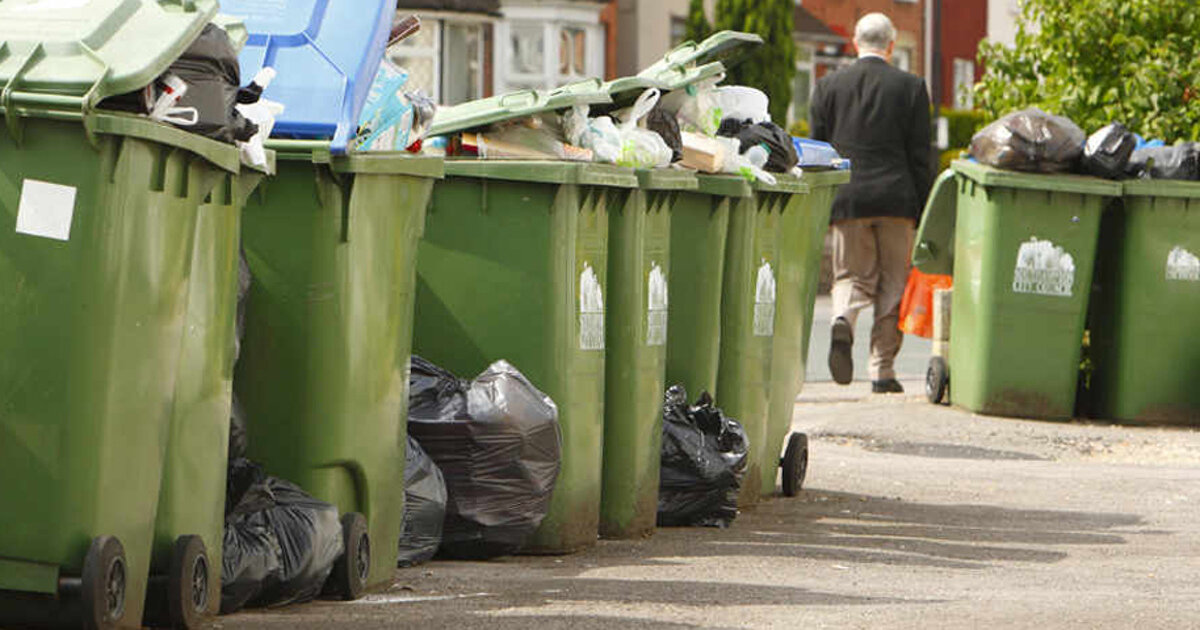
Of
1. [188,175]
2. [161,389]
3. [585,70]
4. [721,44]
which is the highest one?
[585,70]

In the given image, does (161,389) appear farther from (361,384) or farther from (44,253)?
(361,384)

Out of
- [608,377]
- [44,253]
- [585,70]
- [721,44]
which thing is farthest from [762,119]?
[585,70]

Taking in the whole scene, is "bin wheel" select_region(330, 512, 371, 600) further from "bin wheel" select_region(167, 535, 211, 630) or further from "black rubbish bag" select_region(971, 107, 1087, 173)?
"black rubbish bag" select_region(971, 107, 1087, 173)

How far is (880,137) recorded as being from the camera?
504 inches

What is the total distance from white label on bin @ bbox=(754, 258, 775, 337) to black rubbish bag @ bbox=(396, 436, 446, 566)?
2.06 m

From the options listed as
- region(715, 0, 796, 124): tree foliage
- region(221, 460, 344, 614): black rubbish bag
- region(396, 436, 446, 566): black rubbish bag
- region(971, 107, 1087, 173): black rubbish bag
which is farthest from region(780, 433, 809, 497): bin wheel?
region(715, 0, 796, 124): tree foliage

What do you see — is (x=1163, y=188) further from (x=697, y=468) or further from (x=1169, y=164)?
(x=697, y=468)

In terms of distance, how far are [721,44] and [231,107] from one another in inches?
141

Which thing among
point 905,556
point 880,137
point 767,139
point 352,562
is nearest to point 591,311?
point 905,556

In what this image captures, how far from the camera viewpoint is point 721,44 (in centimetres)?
855

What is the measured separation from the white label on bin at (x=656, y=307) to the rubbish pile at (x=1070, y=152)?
168 inches

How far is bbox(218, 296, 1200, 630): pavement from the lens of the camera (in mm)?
5715

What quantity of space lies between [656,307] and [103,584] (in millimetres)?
2938

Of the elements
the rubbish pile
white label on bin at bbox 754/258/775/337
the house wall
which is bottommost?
white label on bin at bbox 754/258/775/337
